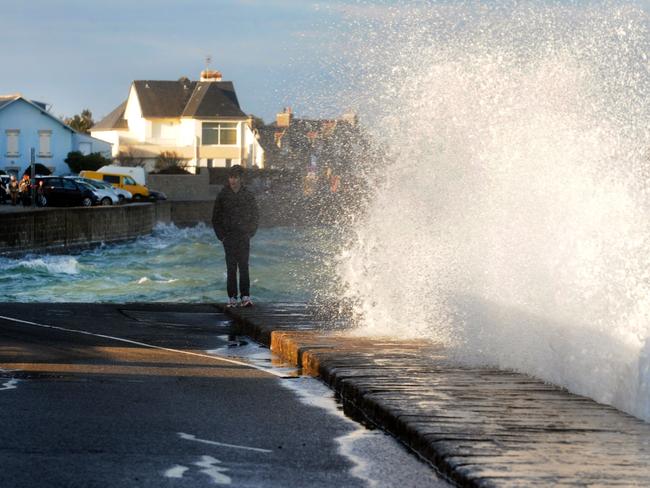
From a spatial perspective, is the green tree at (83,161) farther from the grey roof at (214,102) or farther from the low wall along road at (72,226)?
the low wall along road at (72,226)

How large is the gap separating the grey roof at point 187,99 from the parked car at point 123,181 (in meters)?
29.2

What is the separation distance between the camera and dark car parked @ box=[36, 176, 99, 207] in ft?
206

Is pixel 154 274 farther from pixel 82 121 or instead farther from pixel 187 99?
pixel 82 121

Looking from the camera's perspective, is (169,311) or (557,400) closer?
(557,400)

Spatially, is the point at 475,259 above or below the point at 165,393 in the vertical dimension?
above

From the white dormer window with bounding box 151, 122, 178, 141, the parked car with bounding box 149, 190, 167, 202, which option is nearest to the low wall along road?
the parked car with bounding box 149, 190, 167, 202

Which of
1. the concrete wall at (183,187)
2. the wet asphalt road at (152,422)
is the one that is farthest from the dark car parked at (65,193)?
the wet asphalt road at (152,422)

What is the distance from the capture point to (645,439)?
22.8ft

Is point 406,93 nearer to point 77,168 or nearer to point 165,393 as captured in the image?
point 165,393

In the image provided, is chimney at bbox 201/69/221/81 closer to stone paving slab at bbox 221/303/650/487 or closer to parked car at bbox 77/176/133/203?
parked car at bbox 77/176/133/203

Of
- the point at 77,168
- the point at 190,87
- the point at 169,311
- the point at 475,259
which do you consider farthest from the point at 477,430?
the point at 190,87

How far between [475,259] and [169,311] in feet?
22.9

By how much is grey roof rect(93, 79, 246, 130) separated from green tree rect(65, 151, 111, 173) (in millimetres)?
11086

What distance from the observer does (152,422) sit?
8.09 m
